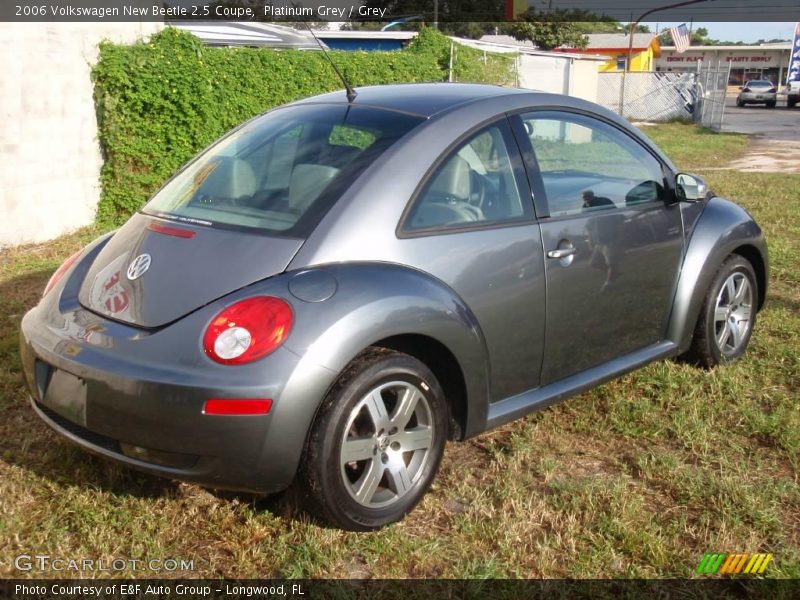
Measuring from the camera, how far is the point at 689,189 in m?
4.25

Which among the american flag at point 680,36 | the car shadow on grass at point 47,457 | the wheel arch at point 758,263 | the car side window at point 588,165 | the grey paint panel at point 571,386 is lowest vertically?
the car shadow on grass at point 47,457

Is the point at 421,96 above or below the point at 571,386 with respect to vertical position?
above

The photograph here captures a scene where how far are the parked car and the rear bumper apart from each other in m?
47.6

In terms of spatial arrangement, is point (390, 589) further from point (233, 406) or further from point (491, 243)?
point (491, 243)

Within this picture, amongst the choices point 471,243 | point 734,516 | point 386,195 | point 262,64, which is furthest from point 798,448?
point 262,64

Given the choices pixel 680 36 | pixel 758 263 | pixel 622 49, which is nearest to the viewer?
pixel 758 263

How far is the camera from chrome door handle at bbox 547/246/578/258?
344 cm

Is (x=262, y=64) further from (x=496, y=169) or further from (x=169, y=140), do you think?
(x=496, y=169)

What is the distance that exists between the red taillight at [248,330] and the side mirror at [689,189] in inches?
93.4

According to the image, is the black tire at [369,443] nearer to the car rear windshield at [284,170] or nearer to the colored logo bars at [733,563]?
the car rear windshield at [284,170]

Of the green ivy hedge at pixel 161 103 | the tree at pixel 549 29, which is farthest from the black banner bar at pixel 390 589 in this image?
the tree at pixel 549 29

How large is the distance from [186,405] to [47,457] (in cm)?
126

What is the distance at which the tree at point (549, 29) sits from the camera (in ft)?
152

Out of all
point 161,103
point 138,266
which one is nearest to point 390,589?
point 138,266
